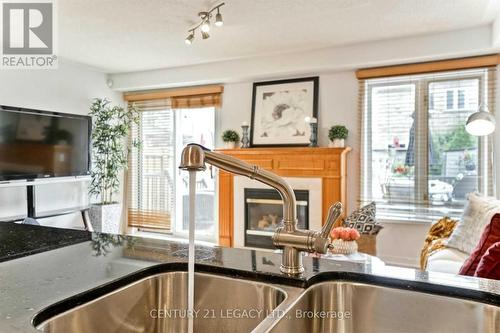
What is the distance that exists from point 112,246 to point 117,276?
0.36m

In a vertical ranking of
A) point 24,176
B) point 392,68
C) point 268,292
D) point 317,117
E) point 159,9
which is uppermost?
point 159,9

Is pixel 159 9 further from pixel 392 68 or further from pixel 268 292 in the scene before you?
pixel 268 292

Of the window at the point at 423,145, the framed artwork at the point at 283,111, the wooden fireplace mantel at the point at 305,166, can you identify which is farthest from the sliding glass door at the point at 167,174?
the window at the point at 423,145

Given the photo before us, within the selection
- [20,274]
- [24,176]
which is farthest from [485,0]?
[24,176]

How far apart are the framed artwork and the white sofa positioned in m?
2.04

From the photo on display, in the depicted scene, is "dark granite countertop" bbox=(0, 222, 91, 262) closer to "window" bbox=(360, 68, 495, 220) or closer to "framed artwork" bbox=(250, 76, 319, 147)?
"framed artwork" bbox=(250, 76, 319, 147)

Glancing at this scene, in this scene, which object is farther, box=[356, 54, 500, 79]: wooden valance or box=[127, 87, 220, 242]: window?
box=[127, 87, 220, 242]: window

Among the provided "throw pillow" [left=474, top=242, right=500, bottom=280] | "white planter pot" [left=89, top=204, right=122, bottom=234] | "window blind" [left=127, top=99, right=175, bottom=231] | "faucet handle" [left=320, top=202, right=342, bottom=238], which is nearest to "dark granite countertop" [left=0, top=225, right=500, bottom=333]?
"faucet handle" [left=320, top=202, right=342, bottom=238]

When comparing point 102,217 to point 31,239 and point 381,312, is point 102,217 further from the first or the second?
point 381,312

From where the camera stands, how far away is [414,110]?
4102 mm

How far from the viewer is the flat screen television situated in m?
3.83

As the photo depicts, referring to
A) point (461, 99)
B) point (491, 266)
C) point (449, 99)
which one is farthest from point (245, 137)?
point (491, 266)

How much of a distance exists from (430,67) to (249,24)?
2066 mm

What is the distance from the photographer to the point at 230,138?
483 cm
